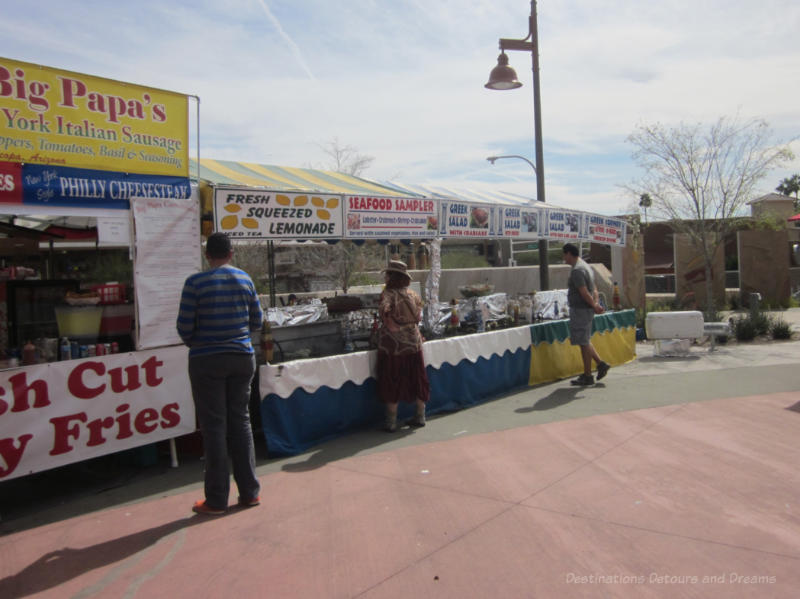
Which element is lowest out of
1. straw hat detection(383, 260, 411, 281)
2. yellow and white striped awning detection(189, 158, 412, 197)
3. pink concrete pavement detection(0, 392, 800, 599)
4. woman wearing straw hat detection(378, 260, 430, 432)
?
pink concrete pavement detection(0, 392, 800, 599)

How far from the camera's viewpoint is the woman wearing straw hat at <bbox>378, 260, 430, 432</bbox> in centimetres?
605

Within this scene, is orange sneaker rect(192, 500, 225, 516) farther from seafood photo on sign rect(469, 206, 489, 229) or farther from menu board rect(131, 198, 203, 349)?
seafood photo on sign rect(469, 206, 489, 229)

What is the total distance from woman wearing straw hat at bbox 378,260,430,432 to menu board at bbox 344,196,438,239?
2.57 ft

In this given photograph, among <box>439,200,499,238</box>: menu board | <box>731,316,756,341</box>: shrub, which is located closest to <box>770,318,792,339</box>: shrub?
<box>731,316,756,341</box>: shrub

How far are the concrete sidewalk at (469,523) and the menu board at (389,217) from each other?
221 cm

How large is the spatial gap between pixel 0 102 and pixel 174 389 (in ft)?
8.09

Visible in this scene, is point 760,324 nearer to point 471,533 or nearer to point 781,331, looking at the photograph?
point 781,331

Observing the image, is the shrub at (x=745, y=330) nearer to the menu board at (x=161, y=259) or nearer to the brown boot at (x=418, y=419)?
the brown boot at (x=418, y=419)

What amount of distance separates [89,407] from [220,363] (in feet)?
4.65

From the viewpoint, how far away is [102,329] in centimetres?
536

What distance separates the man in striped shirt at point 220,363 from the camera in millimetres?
4086

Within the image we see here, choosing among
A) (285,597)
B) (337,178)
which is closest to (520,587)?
(285,597)

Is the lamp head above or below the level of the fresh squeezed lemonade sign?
above

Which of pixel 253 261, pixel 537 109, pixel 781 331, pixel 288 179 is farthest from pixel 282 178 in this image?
pixel 253 261
